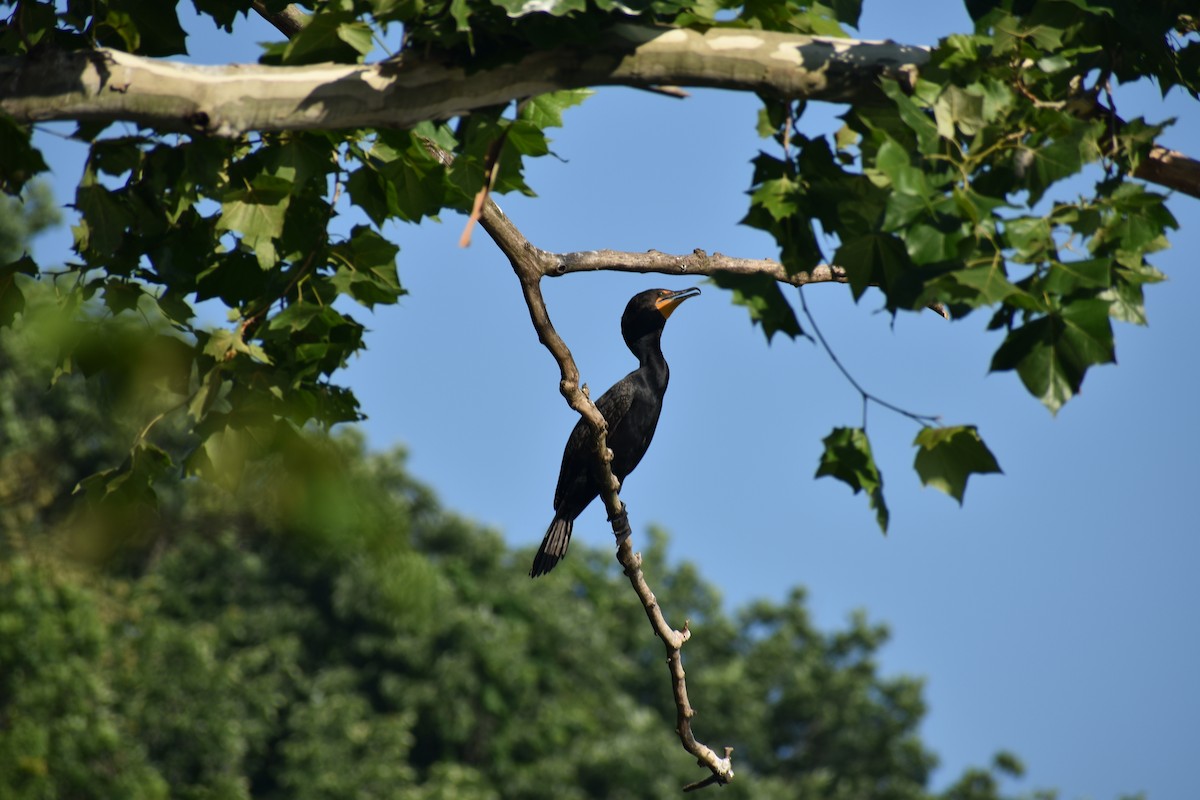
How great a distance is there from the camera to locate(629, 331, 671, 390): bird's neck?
729 centimetres

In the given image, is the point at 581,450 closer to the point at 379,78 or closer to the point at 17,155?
the point at 379,78

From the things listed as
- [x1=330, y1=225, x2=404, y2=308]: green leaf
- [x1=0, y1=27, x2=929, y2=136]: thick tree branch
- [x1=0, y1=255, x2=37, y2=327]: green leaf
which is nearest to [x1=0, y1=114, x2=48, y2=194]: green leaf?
[x1=0, y1=27, x2=929, y2=136]: thick tree branch

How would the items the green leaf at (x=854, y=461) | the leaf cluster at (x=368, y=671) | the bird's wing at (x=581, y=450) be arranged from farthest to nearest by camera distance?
the leaf cluster at (x=368, y=671) → the bird's wing at (x=581, y=450) → the green leaf at (x=854, y=461)

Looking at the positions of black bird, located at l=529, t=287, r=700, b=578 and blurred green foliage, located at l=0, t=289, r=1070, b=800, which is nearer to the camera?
black bird, located at l=529, t=287, r=700, b=578

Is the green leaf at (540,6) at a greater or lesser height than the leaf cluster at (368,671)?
lesser

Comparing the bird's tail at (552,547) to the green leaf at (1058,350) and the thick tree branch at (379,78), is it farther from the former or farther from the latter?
the green leaf at (1058,350)

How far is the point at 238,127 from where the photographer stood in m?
3.18

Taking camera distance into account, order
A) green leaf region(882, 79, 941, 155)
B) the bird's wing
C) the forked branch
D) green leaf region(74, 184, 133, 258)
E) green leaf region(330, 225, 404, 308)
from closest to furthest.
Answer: green leaf region(882, 79, 941, 155), green leaf region(74, 184, 133, 258), the forked branch, green leaf region(330, 225, 404, 308), the bird's wing

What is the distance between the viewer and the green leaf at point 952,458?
10.0 ft

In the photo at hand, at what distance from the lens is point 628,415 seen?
23.5 ft

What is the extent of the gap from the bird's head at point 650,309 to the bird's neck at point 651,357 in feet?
0.10

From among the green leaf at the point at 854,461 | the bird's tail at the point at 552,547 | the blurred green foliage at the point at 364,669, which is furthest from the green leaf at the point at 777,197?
the blurred green foliage at the point at 364,669

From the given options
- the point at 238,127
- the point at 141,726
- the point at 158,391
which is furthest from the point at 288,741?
the point at 238,127

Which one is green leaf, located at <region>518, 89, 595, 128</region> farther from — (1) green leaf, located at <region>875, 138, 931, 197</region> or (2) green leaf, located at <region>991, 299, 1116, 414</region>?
(2) green leaf, located at <region>991, 299, 1116, 414</region>
